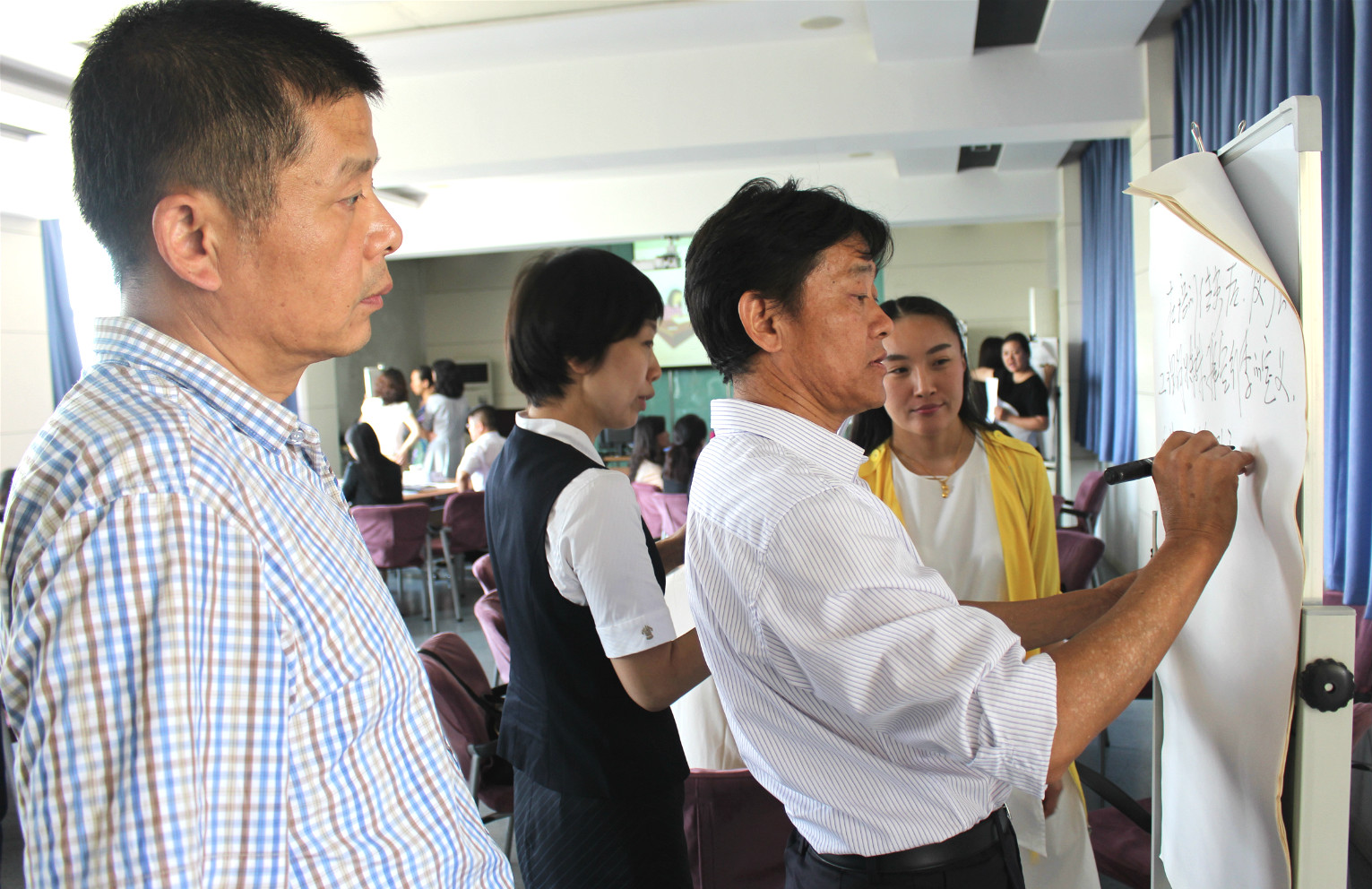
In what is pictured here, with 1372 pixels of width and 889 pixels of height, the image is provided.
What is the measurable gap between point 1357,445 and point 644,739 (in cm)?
223

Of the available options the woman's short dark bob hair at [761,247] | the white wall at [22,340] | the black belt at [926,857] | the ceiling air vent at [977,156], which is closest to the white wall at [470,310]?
the white wall at [22,340]

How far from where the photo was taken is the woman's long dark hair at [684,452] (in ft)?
16.9

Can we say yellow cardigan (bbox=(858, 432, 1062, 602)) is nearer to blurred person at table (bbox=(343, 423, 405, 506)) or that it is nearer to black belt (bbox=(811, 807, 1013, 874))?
black belt (bbox=(811, 807, 1013, 874))

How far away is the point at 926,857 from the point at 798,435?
535mm

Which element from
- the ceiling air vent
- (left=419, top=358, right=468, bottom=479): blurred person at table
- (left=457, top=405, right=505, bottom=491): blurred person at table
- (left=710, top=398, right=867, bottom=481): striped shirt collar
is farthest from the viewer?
(left=419, top=358, right=468, bottom=479): blurred person at table

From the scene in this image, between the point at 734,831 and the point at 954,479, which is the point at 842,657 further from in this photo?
the point at 954,479

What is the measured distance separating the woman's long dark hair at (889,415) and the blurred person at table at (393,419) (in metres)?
5.76

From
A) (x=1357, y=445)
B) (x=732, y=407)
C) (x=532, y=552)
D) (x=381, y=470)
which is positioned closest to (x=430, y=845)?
(x=732, y=407)

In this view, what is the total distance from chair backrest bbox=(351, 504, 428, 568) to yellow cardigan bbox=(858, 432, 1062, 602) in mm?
4118

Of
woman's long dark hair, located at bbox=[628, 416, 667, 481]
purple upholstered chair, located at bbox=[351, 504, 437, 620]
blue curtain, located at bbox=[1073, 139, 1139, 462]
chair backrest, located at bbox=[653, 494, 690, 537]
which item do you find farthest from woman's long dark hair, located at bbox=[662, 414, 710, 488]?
blue curtain, located at bbox=[1073, 139, 1139, 462]

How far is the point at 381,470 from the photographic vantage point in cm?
559

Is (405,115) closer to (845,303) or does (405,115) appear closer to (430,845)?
(845,303)

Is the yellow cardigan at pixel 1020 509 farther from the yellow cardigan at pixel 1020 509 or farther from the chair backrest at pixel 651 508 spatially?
the chair backrest at pixel 651 508

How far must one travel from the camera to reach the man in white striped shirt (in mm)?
869
